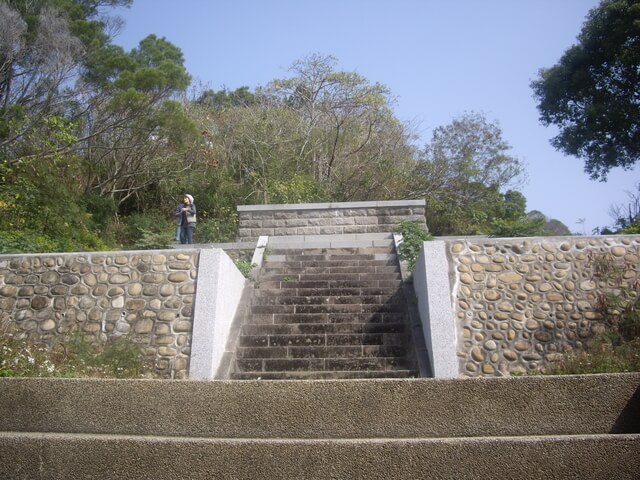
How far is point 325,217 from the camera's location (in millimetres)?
13016

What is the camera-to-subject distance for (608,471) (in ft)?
9.93

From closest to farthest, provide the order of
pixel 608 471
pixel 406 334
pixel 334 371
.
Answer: pixel 608 471 → pixel 334 371 → pixel 406 334

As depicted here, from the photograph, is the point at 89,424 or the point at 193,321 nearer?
the point at 89,424

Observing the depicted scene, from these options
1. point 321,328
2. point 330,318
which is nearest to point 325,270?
point 330,318

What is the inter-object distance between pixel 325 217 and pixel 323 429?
978 centimetres

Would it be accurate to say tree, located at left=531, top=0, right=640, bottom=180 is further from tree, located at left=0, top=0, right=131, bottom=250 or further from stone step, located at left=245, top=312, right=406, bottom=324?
tree, located at left=0, top=0, right=131, bottom=250

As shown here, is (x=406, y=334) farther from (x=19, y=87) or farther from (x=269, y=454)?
(x=19, y=87)

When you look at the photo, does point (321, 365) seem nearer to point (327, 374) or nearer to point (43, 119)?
point (327, 374)

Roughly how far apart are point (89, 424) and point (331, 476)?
1620mm

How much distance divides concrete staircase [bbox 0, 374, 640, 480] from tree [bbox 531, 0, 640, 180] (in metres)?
15.0

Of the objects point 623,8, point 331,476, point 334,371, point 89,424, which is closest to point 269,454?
point 331,476

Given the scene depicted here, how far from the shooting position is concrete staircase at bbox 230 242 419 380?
725 centimetres

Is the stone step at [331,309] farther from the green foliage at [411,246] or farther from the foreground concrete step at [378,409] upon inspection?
the foreground concrete step at [378,409]

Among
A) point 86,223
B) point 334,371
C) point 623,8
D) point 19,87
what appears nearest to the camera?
point 334,371
